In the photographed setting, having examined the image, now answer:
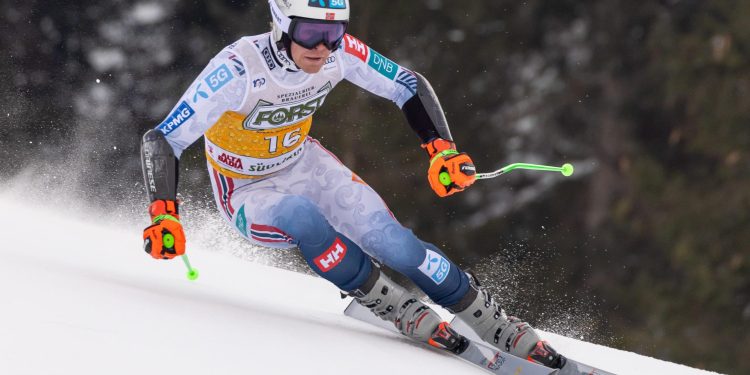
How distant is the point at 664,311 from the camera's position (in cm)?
1362

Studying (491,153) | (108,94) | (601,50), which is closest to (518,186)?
(491,153)

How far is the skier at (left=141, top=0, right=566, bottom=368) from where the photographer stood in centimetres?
346

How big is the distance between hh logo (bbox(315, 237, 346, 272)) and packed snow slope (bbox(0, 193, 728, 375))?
21cm

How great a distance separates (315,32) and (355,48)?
1.39ft

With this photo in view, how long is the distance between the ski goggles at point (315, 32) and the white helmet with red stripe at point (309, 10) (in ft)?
0.05

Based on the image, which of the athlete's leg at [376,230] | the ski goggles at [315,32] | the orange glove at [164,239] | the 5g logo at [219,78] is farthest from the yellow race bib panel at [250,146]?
the orange glove at [164,239]

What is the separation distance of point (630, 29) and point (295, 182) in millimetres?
11874

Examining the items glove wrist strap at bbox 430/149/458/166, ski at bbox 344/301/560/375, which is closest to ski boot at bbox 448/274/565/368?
ski at bbox 344/301/560/375

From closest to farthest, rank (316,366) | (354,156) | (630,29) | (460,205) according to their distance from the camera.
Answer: (316,366), (354,156), (460,205), (630,29)

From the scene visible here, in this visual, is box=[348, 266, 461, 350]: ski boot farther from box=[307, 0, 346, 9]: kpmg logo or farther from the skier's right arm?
box=[307, 0, 346, 9]: kpmg logo

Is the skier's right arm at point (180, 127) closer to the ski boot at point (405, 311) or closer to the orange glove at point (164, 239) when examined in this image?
the orange glove at point (164, 239)

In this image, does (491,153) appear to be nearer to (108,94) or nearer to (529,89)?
(529,89)

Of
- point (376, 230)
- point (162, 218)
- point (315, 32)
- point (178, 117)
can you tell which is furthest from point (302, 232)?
point (315, 32)

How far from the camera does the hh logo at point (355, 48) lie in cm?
388
